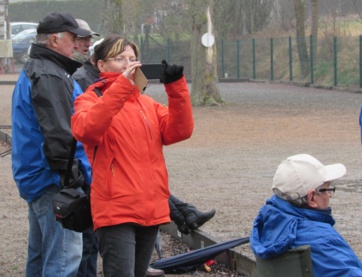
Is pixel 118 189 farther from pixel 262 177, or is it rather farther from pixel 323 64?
pixel 323 64

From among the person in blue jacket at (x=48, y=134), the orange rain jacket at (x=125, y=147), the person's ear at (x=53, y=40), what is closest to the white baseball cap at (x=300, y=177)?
the orange rain jacket at (x=125, y=147)

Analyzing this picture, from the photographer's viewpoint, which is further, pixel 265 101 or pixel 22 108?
pixel 265 101

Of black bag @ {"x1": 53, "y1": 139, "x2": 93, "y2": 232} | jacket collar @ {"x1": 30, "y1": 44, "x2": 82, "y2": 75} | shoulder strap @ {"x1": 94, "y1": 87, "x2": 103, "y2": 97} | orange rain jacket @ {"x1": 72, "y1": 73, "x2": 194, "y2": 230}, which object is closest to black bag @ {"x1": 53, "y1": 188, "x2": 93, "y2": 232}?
black bag @ {"x1": 53, "y1": 139, "x2": 93, "y2": 232}

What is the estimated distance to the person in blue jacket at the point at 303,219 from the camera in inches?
140

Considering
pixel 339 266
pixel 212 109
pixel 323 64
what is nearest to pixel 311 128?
pixel 212 109

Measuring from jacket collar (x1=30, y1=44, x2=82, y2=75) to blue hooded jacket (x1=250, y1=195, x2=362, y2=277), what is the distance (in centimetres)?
166

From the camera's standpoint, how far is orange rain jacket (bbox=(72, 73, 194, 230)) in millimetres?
4332

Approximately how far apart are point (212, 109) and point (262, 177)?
41.5 feet

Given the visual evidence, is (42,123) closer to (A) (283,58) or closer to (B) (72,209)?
(B) (72,209)

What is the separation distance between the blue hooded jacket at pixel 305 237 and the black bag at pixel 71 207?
1.17m

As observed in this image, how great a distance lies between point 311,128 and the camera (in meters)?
17.7

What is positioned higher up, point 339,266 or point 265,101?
point 339,266

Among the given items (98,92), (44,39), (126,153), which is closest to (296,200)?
(126,153)

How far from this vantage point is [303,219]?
12.1ft
